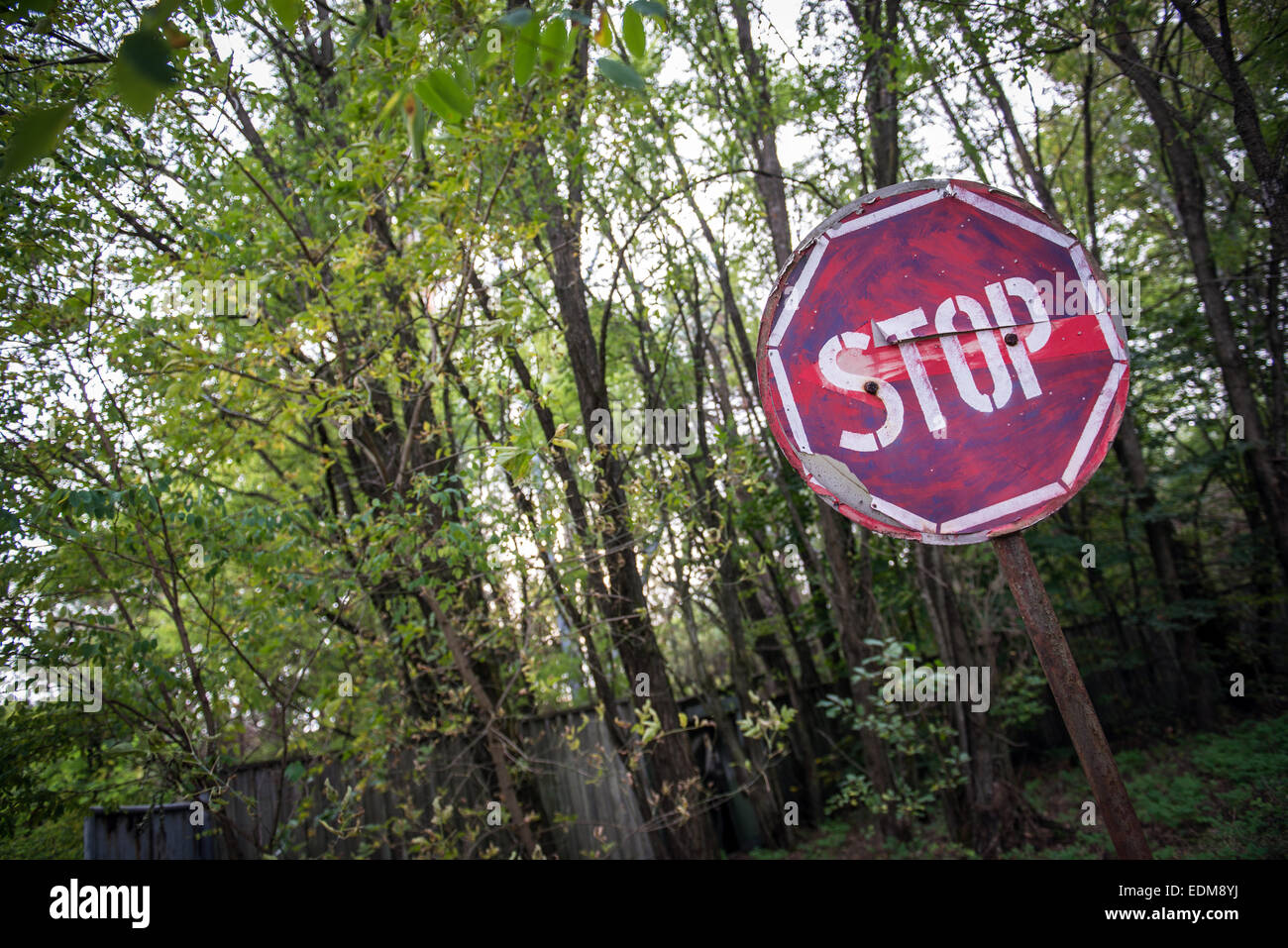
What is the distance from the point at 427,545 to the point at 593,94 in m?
3.15

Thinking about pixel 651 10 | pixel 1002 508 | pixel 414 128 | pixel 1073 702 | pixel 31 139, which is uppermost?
pixel 651 10

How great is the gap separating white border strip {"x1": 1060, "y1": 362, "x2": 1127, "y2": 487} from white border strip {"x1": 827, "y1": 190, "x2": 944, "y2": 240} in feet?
2.18

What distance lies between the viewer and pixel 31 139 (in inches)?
37.1

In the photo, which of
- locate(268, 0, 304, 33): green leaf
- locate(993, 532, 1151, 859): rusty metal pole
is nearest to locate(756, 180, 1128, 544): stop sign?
locate(993, 532, 1151, 859): rusty metal pole

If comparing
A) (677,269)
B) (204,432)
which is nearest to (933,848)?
(677,269)

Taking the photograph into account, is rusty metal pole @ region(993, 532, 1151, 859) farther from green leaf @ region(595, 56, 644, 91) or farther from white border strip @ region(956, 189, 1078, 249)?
green leaf @ region(595, 56, 644, 91)

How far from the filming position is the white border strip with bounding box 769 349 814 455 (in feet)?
6.45

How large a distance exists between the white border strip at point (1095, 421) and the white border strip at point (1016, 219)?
370 millimetres

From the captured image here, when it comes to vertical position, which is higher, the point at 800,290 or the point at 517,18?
the point at 517,18

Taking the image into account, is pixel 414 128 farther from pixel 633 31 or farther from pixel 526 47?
pixel 633 31

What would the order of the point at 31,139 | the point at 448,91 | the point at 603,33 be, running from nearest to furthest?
the point at 31,139 < the point at 448,91 < the point at 603,33

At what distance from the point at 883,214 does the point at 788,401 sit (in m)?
0.59

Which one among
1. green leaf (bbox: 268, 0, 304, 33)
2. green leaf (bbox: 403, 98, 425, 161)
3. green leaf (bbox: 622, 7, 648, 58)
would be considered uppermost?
green leaf (bbox: 268, 0, 304, 33)

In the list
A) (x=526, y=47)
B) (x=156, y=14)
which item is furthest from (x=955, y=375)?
(x=156, y=14)
